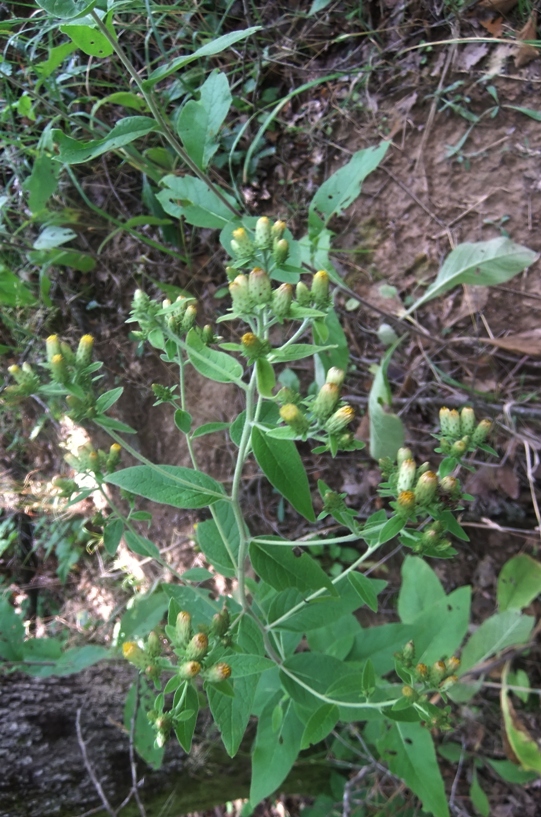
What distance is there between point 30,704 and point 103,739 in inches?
12.4

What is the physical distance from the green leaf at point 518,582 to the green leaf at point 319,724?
1.27 meters

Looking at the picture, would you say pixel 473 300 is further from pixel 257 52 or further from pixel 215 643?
pixel 215 643

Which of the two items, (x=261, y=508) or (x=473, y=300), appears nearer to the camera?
(x=473, y=300)

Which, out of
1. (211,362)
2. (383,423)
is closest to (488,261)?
(383,423)

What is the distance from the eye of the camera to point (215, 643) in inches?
52.3

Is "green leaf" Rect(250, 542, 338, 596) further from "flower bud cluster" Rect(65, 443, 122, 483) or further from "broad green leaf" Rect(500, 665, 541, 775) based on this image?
"broad green leaf" Rect(500, 665, 541, 775)

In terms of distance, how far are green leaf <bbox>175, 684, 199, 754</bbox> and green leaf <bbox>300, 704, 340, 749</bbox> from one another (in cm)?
37

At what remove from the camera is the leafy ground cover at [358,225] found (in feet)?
7.95

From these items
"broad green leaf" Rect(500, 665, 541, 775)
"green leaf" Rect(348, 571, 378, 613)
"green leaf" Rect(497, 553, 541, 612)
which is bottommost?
"broad green leaf" Rect(500, 665, 541, 775)

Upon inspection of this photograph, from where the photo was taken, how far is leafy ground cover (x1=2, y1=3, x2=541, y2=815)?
7.95 feet

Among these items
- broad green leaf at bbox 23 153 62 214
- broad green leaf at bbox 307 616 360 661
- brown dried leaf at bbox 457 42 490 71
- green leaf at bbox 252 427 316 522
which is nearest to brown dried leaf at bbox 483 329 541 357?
brown dried leaf at bbox 457 42 490 71

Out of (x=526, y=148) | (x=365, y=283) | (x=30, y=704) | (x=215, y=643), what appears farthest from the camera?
(x=365, y=283)

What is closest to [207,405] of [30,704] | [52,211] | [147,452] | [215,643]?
[147,452]

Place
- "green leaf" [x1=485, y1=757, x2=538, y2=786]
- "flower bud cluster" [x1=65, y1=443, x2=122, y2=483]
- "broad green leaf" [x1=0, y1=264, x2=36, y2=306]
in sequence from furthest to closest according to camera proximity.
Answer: "broad green leaf" [x1=0, y1=264, x2=36, y2=306] < "green leaf" [x1=485, y1=757, x2=538, y2=786] < "flower bud cluster" [x1=65, y1=443, x2=122, y2=483]
